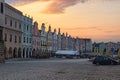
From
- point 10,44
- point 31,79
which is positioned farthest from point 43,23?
point 31,79

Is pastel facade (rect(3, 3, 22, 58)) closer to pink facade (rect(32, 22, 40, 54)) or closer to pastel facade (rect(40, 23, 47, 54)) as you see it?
pink facade (rect(32, 22, 40, 54))

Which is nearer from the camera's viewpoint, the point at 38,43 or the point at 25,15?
the point at 25,15

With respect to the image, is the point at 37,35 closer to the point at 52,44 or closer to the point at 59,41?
the point at 52,44

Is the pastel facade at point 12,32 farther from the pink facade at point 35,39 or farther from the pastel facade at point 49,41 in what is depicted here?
→ the pastel facade at point 49,41

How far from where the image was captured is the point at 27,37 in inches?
4306

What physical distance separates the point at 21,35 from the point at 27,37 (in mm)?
7401

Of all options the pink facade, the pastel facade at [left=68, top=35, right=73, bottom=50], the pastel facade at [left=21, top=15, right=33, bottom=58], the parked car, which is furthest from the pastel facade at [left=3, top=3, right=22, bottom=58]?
the pastel facade at [left=68, top=35, right=73, bottom=50]

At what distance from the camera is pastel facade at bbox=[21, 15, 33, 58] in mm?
104325

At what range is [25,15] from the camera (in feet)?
349

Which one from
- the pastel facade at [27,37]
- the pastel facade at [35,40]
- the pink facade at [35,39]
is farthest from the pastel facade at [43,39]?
the pastel facade at [27,37]

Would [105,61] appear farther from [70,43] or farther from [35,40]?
[70,43]

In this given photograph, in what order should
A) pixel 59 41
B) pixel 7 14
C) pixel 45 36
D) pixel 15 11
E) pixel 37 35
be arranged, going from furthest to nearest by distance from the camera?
1. pixel 59 41
2. pixel 45 36
3. pixel 37 35
4. pixel 15 11
5. pixel 7 14

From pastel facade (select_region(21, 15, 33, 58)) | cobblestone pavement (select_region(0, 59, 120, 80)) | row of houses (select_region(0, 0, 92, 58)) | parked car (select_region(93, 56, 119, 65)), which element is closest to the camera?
cobblestone pavement (select_region(0, 59, 120, 80))

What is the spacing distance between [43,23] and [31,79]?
367 feet
